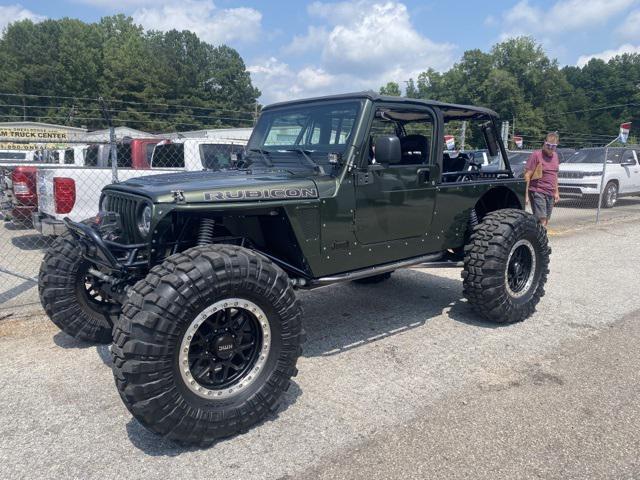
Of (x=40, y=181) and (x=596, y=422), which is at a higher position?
(x=40, y=181)

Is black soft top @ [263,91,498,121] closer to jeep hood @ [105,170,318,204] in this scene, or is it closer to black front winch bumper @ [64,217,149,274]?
jeep hood @ [105,170,318,204]

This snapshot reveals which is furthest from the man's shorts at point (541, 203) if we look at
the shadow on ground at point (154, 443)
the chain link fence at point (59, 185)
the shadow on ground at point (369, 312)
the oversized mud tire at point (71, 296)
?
the oversized mud tire at point (71, 296)

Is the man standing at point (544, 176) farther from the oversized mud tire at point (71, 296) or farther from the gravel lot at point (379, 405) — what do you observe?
the oversized mud tire at point (71, 296)

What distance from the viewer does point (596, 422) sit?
10.2ft

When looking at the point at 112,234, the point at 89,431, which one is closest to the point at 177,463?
the point at 89,431

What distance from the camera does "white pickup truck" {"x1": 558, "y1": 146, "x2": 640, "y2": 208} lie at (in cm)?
1448

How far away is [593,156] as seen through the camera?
15438 millimetres

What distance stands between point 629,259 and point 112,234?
7.76 m

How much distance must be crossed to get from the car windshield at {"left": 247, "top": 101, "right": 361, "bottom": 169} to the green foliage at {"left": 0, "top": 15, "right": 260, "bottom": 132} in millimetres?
42327

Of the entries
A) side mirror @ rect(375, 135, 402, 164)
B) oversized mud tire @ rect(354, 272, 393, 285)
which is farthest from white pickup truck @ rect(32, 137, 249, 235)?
side mirror @ rect(375, 135, 402, 164)

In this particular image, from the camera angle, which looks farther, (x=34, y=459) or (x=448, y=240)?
(x=448, y=240)

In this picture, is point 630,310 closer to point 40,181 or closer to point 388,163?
point 388,163

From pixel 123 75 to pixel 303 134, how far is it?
6284 centimetres

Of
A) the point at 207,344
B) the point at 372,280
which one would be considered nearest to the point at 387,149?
the point at 207,344
